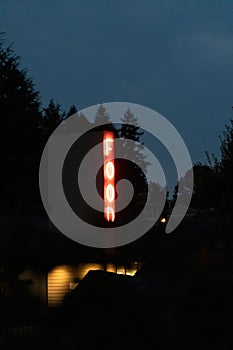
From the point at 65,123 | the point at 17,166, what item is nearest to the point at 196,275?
the point at 17,166

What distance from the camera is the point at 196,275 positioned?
6.27 feet

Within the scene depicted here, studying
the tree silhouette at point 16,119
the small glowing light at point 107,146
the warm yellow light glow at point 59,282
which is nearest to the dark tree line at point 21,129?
the tree silhouette at point 16,119

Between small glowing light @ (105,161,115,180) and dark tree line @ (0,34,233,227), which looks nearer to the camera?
small glowing light @ (105,161,115,180)

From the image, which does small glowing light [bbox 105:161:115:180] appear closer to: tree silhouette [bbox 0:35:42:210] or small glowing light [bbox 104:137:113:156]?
small glowing light [bbox 104:137:113:156]

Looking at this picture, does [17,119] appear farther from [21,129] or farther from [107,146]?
[107,146]

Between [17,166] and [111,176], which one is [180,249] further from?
[17,166]

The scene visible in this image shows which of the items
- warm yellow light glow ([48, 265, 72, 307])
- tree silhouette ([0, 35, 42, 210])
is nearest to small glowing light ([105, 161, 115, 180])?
tree silhouette ([0, 35, 42, 210])

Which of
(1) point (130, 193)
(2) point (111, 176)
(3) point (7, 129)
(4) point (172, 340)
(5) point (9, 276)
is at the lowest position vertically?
(4) point (172, 340)

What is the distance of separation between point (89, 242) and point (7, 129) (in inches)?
759

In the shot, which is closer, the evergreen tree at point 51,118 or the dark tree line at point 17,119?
the dark tree line at point 17,119

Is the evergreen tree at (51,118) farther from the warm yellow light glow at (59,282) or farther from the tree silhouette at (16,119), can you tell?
the warm yellow light glow at (59,282)

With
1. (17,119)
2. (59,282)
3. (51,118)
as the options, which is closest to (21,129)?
(17,119)

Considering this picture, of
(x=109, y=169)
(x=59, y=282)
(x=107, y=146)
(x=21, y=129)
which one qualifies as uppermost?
(x=21, y=129)

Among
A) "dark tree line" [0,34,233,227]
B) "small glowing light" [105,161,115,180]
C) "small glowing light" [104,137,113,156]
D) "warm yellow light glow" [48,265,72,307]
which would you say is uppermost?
"dark tree line" [0,34,233,227]
